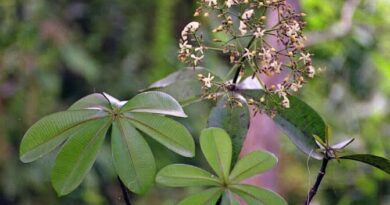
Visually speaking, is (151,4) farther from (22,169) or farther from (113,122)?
(113,122)

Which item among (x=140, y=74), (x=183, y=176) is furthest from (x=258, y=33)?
(x=140, y=74)

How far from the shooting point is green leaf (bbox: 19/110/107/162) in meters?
0.57

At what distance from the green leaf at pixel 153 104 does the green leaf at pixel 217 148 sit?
33mm

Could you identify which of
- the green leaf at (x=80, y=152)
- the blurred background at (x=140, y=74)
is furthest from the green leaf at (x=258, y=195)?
the blurred background at (x=140, y=74)

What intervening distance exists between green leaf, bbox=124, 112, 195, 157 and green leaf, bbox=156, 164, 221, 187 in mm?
22

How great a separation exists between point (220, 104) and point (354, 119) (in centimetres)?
167

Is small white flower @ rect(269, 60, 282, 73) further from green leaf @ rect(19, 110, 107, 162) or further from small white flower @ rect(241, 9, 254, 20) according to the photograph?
green leaf @ rect(19, 110, 107, 162)

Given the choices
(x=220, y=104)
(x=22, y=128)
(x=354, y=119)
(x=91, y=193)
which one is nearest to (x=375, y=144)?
(x=354, y=119)

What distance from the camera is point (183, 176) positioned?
1.80 feet

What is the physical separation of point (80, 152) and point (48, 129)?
3cm

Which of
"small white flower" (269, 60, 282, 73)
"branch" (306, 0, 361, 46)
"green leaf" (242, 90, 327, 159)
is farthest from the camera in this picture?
"branch" (306, 0, 361, 46)

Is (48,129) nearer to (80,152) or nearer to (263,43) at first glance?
(80,152)

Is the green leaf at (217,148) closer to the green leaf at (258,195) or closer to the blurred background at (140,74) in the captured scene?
the green leaf at (258,195)

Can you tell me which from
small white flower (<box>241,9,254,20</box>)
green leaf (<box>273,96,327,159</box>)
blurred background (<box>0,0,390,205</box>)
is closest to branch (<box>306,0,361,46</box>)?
blurred background (<box>0,0,390,205</box>)
